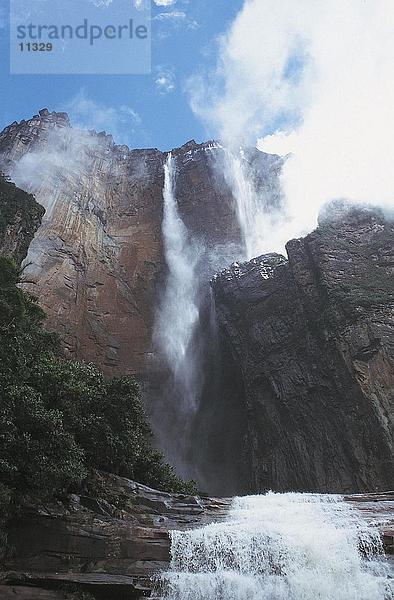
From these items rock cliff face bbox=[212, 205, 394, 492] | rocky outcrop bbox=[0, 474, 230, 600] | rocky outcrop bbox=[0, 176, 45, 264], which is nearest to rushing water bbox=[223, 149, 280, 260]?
rock cliff face bbox=[212, 205, 394, 492]

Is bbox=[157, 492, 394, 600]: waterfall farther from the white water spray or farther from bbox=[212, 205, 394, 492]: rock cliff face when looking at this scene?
the white water spray

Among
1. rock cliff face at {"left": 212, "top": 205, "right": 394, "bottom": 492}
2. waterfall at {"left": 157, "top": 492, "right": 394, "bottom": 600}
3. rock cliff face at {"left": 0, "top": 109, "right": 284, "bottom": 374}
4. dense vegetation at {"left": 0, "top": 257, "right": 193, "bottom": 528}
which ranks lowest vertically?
waterfall at {"left": 157, "top": 492, "right": 394, "bottom": 600}

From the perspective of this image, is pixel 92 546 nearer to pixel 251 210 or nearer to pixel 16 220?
pixel 16 220

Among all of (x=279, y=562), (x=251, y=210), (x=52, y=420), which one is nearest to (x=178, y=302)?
(x=251, y=210)

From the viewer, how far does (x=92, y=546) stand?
13.9 metres

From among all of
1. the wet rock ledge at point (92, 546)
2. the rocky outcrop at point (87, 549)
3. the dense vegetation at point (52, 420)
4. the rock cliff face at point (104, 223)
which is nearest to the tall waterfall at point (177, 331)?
the rock cliff face at point (104, 223)

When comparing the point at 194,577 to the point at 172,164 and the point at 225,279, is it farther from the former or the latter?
the point at 172,164

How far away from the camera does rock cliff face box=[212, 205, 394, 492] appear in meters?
25.6

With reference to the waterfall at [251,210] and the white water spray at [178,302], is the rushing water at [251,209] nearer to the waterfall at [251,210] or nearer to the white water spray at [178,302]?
the waterfall at [251,210]

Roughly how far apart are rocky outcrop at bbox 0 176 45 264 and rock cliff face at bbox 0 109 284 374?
10607 mm

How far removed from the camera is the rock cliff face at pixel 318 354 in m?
25.6

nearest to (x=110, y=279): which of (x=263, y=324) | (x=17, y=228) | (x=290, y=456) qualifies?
(x=263, y=324)

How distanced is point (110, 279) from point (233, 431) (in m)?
14.8

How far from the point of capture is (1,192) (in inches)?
964
